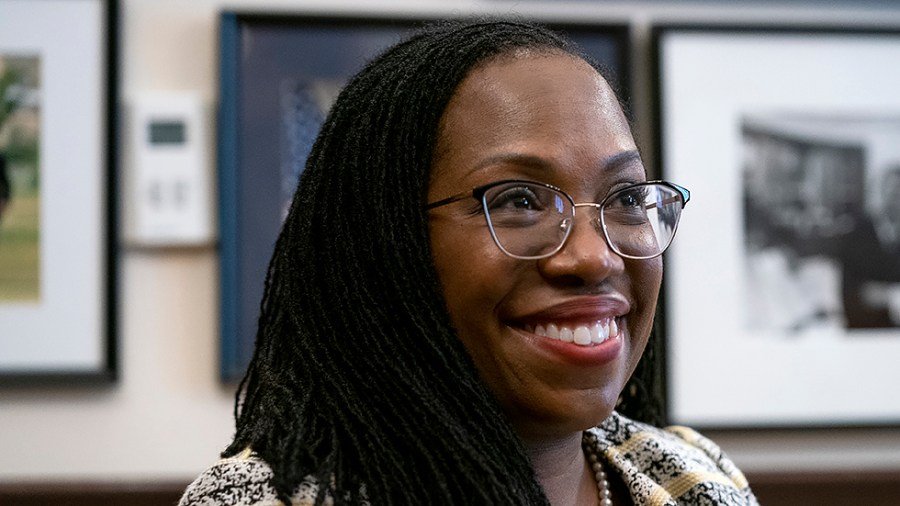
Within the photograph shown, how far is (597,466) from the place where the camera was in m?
0.94

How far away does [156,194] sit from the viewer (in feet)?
5.10

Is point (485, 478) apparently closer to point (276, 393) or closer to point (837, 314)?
point (276, 393)

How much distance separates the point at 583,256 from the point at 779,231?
1021 mm

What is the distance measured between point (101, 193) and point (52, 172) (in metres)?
0.09

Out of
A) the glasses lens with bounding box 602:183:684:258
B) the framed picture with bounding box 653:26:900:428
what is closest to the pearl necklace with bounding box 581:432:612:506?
the glasses lens with bounding box 602:183:684:258

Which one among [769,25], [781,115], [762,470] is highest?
[769,25]

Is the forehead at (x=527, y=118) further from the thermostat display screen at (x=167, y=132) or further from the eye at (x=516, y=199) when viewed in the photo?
the thermostat display screen at (x=167, y=132)

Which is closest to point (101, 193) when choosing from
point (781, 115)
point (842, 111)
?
point (781, 115)

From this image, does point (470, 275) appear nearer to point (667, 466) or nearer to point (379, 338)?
point (379, 338)

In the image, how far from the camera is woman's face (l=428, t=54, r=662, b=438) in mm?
746

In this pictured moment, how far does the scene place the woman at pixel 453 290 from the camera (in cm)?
72

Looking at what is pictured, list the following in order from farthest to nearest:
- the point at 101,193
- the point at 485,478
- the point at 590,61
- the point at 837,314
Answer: the point at 837,314, the point at 101,193, the point at 590,61, the point at 485,478

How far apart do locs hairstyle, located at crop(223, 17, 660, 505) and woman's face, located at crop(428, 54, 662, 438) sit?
0.02 meters

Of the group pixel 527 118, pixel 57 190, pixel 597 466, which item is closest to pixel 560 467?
pixel 597 466
